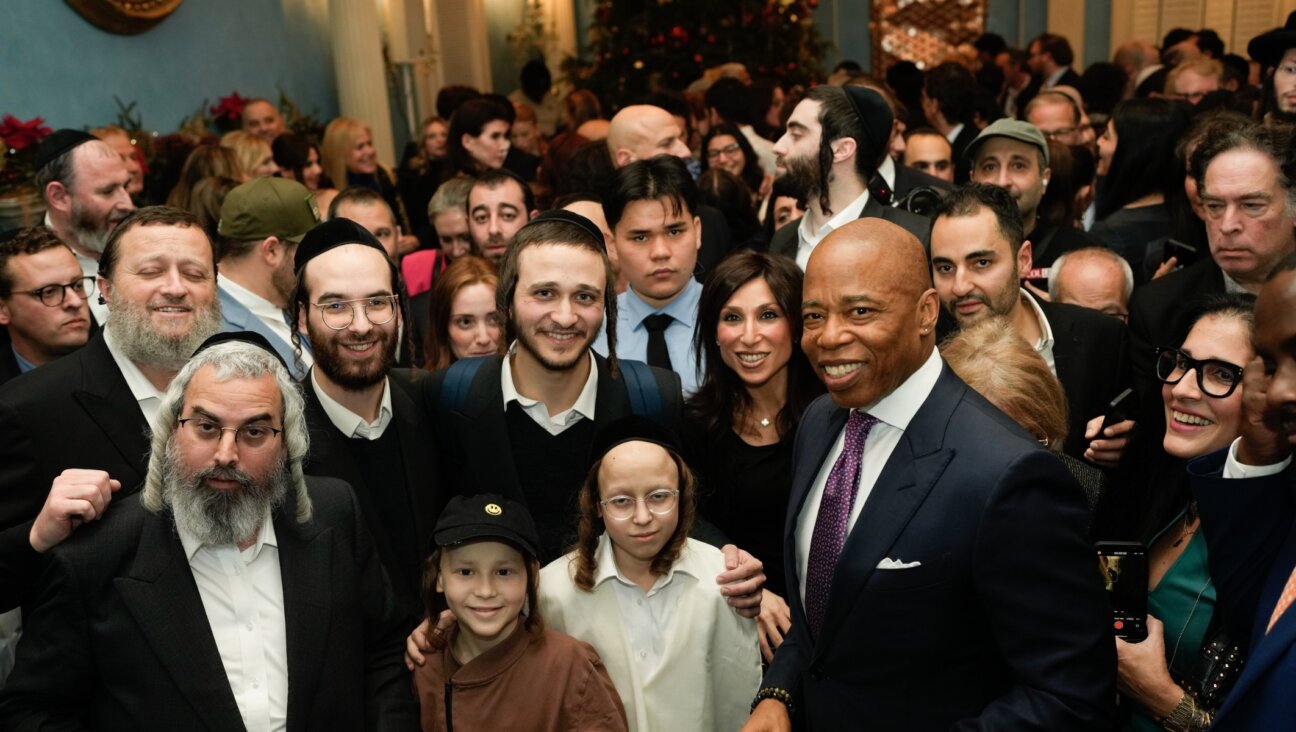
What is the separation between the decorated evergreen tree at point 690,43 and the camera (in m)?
13.4

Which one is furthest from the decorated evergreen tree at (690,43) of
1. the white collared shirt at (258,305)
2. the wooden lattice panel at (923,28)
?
the white collared shirt at (258,305)

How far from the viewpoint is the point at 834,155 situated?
4.66 m

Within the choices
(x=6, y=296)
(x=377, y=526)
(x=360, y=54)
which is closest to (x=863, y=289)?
(x=377, y=526)

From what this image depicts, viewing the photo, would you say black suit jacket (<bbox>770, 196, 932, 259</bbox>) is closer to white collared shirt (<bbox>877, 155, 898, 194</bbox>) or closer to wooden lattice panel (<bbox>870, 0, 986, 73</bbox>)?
white collared shirt (<bbox>877, 155, 898, 194</bbox>)

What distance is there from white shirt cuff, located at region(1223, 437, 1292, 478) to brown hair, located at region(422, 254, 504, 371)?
2703 millimetres

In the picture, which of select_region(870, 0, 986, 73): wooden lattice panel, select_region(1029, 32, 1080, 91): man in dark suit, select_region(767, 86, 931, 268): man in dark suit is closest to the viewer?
select_region(767, 86, 931, 268): man in dark suit

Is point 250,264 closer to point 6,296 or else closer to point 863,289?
point 6,296

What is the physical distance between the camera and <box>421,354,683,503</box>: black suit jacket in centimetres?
352

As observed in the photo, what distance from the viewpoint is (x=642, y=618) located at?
129 inches

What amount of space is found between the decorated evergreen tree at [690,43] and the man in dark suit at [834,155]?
8.80 m

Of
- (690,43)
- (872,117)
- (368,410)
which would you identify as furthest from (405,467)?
(690,43)

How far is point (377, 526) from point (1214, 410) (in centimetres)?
221

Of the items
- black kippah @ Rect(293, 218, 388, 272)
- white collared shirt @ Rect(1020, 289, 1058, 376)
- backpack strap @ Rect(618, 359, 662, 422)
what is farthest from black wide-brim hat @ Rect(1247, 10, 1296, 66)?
black kippah @ Rect(293, 218, 388, 272)

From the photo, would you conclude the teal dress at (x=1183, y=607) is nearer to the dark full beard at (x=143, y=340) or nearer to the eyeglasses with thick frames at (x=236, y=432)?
the eyeglasses with thick frames at (x=236, y=432)
